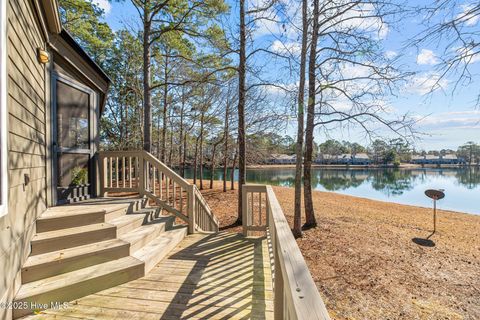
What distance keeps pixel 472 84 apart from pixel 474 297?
3082 mm

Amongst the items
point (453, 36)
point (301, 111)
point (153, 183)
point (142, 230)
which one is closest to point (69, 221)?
point (142, 230)

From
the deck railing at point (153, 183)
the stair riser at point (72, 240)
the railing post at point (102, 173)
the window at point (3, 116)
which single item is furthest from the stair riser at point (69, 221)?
the railing post at point (102, 173)

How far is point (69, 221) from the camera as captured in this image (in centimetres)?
265

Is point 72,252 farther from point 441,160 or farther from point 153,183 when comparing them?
point 441,160

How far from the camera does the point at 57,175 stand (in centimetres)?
330

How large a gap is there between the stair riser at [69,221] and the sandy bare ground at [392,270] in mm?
3270

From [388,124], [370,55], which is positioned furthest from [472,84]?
[370,55]

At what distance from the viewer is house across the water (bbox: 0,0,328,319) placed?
1722 mm

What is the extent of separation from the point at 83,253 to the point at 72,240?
0.26 metres

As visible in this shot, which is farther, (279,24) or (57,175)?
(279,24)

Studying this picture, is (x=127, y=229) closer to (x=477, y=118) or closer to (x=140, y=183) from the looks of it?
(x=140, y=183)

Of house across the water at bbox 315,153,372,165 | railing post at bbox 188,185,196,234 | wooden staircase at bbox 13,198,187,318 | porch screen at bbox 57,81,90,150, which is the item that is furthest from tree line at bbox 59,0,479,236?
house across the water at bbox 315,153,372,165

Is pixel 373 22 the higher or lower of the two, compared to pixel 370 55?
higher

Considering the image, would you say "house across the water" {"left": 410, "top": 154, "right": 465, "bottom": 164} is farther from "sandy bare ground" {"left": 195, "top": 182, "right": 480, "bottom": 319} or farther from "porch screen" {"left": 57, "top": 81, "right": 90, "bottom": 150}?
"porch screen" {"left": 57, "top": 81, "right": 90, "bottom": 150}
